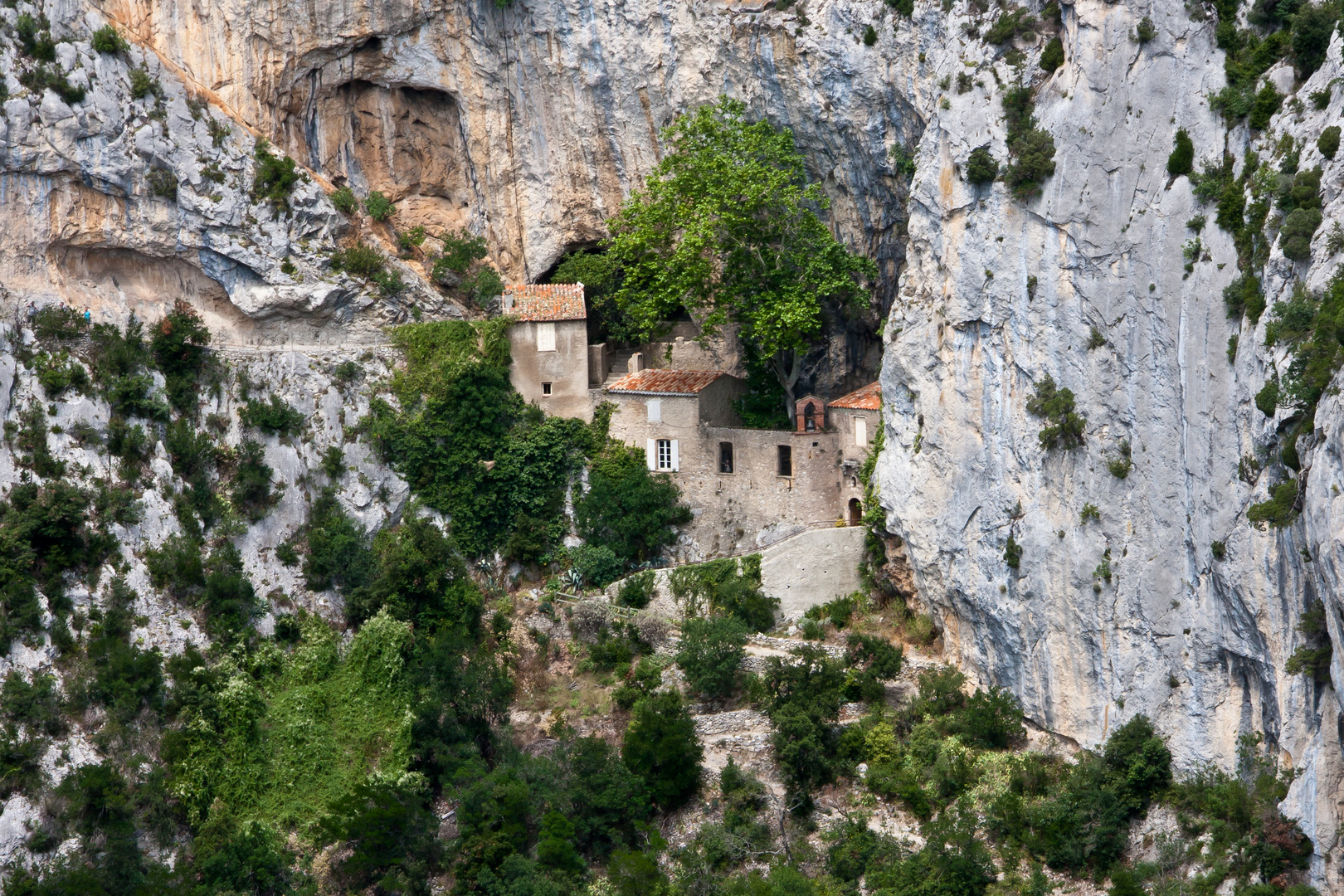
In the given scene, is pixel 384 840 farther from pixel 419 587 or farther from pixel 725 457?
pixel 725 457

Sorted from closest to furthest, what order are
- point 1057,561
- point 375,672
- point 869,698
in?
point 1057,561 → point 869,698 → point 375,672

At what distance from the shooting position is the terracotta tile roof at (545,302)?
44.3m

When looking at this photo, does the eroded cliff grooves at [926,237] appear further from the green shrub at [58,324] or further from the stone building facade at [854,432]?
the stone building facade at [854,432]

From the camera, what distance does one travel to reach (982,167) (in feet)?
118

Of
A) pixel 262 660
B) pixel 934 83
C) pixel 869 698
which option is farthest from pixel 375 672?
pixel 934 83

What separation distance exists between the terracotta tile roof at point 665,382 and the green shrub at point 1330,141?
1818 centimetres

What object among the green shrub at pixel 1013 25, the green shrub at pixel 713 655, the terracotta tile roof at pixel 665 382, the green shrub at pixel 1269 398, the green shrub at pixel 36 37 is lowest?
the green shrub at pixel 713 655

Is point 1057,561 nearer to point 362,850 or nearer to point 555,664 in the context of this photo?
point 555,664

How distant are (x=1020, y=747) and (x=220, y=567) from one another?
21.1 meters

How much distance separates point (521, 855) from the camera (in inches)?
1391

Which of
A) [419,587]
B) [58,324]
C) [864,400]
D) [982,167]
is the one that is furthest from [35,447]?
[982,167]

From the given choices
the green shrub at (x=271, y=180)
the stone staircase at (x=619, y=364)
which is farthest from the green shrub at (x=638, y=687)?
the green shrub at (x=271, y=180)

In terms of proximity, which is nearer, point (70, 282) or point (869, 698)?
point (869, 698)

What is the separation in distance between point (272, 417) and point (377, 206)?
24.6ft
